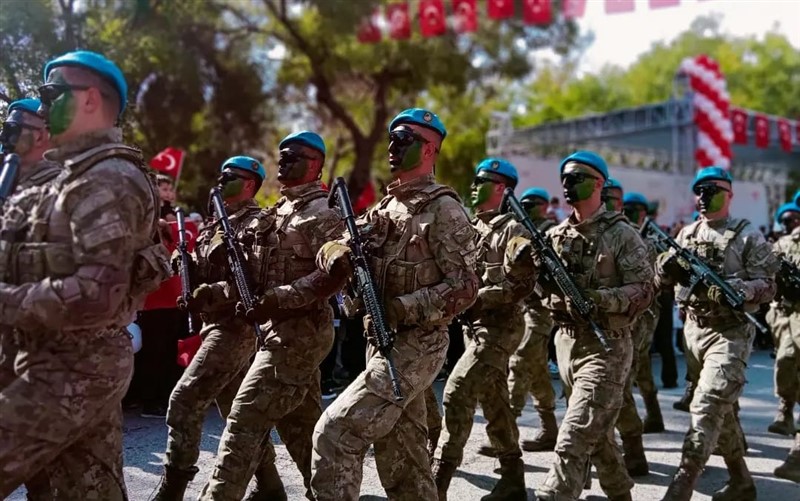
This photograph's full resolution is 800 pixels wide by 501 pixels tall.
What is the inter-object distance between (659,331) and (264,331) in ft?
24.1

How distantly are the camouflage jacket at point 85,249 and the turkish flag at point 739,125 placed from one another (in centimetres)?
2578

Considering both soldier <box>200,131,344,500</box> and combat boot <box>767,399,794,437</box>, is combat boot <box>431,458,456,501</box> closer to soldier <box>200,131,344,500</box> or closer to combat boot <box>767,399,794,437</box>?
soldier <box>200,131,344,500</box>

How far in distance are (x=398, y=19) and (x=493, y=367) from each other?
1573cm

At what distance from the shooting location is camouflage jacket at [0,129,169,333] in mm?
3156

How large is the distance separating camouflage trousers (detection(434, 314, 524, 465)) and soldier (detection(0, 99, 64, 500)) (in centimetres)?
259

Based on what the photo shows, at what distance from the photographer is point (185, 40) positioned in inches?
778

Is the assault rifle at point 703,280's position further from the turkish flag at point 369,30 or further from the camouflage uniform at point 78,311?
the turkish flag at point 369,30

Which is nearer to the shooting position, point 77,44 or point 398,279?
point 398,279

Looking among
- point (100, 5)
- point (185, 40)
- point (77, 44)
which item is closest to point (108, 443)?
point (77, 44)

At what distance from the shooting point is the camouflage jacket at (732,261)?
239 inches

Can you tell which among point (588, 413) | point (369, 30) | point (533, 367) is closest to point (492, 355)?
point (588, 413)

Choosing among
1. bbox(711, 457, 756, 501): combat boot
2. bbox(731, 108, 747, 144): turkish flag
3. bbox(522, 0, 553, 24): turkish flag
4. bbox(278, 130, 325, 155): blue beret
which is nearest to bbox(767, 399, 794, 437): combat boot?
bbox(711, 457, 756, 501): combat boot

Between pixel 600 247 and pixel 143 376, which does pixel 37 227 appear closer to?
pixel 600 247

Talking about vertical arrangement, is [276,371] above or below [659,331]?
above
